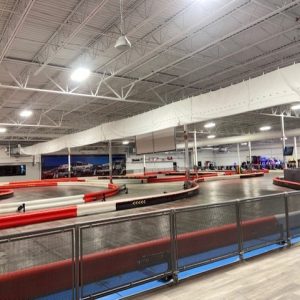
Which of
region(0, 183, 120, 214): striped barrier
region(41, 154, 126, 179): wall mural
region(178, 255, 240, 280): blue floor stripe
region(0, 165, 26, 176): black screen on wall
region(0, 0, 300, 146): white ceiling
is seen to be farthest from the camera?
region(41, 154, 126, 179): wall mural

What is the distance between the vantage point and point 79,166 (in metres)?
32.5

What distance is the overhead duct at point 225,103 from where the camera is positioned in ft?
22.3

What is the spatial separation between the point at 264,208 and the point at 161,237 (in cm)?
211

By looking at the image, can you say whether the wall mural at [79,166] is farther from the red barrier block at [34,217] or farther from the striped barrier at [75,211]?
the red barrier block at [34,217]

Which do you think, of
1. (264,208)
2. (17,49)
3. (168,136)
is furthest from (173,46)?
(264,208)

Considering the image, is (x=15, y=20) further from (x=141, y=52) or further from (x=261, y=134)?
(x=261, y=134)

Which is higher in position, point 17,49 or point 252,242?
point 17,49

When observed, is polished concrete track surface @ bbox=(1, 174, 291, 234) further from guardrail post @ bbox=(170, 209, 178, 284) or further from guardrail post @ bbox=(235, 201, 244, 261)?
guardrail post @ bbox=(235, 201, 244, 261)

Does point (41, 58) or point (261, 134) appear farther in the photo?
point (261, 134)

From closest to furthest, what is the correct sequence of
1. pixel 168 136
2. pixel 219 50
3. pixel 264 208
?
pixel 264 208 < pixel 219 50 < pixel 168 136

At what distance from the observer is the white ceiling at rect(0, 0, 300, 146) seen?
7.23 m

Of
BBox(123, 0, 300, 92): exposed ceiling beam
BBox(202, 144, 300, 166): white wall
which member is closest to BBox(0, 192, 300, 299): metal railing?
BBox(123, 0, 300, 92): exposed ceiling beam

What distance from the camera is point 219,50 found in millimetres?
10133

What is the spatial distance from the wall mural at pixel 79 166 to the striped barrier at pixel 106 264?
27.8 m
